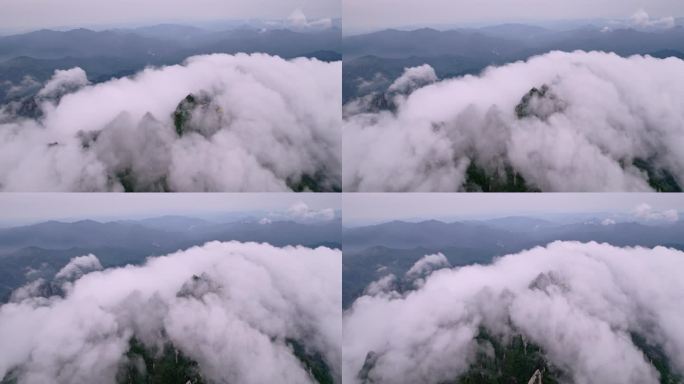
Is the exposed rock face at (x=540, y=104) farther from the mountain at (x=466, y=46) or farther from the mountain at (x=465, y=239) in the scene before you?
the mountain at (x=465, y=239)

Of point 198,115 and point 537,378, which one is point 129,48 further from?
point 537,378

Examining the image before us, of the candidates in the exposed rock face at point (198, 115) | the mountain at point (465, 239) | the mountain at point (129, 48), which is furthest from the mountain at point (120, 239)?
the mountain at point (129, 48)

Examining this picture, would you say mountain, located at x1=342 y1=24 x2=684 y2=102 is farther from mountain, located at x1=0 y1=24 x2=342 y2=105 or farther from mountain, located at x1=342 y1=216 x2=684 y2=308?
mountain, located at x1=342 y1=216 x2=684 y2=308

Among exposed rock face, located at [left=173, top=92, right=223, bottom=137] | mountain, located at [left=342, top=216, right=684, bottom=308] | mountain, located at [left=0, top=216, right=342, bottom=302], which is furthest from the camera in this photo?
mountain, located at [left=342, top=216, right=684, bottom=308]

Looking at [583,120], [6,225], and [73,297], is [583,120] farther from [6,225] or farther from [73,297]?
[6,225]

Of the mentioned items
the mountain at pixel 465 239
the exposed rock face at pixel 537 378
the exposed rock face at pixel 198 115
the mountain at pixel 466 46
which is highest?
the mountain at pixel 466 46

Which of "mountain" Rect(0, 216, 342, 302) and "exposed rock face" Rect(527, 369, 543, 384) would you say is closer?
"mountain" Rect(0, 216, 342, 302)

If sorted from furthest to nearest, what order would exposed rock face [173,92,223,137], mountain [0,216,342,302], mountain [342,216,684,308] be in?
1. mountain [342,216,684,308]
2. exposed rock face [173,92,223,137]
3. mountain [0,216,342,302]

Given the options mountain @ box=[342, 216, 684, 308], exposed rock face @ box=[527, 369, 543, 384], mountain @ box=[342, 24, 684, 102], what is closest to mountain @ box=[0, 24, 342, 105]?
mountain @ box=[342, 24, 684, 102]

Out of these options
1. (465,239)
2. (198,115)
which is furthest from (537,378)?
(198,115)

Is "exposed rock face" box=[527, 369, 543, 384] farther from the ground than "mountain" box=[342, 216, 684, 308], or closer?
closer
